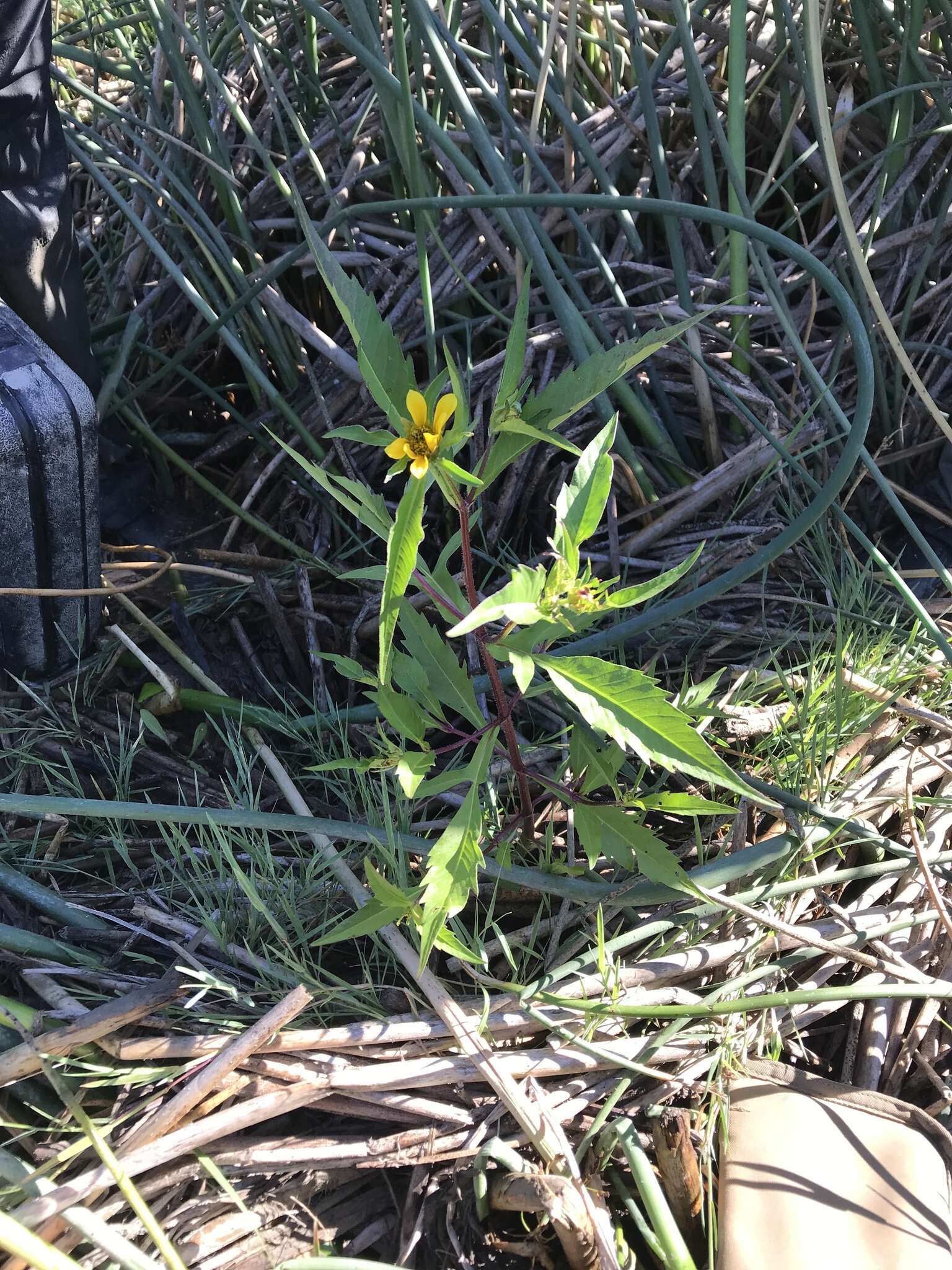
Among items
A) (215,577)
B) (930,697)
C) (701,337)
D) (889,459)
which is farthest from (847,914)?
(215,577)

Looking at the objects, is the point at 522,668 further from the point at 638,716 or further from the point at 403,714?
the point at 403,714

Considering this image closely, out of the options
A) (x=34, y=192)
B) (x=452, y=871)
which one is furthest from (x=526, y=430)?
(x=34, y=192)

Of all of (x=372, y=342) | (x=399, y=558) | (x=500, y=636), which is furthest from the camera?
(x=500, y=636)

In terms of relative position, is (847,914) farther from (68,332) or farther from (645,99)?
(68,332)

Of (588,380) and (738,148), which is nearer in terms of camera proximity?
(588,380)

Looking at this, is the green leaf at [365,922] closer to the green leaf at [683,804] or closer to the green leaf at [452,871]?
the green leaf at [452,871]

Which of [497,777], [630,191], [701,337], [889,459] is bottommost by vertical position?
[497,777]

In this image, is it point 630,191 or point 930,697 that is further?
point 630,191
